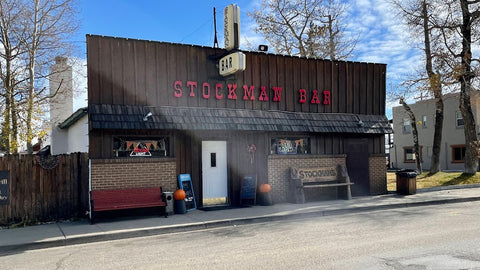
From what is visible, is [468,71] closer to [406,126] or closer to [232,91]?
[232,91]

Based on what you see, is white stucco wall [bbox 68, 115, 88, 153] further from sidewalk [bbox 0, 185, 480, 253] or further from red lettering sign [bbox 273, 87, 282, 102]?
red lettering sign [bbox 273, 87, 282, 102]

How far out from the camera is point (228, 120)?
13188 millimetres

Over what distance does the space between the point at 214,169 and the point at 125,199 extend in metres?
3.21

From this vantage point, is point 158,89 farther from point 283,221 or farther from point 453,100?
point 453,100

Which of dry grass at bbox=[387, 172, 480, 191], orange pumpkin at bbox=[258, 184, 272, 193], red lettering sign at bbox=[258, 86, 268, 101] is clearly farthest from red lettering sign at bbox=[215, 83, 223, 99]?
dry grass at bbox=[387, 172, 480, 191]

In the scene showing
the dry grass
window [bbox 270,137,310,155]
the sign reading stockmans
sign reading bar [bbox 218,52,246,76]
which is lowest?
the dry grass

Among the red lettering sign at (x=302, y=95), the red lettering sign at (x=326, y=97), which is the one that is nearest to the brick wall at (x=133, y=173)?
the red lettering sign at (x=302, y=95)

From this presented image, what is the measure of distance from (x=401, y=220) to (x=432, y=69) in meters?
15.3

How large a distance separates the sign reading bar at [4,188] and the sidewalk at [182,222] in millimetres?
891

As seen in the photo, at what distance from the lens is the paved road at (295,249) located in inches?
258

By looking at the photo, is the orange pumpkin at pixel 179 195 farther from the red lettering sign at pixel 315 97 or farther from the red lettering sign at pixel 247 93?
the red lettering sign at pixel 315 97

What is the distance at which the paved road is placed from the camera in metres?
6.55

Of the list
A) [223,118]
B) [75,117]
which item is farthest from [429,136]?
[75,117]

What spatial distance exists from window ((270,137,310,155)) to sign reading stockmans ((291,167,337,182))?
0.67 meters
